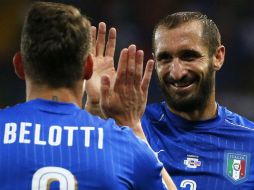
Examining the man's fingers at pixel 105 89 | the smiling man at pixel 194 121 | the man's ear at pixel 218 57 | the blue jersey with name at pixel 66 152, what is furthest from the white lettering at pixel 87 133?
the man's ear at pixel 218 57

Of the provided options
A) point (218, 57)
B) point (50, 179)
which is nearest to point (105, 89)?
point (50, 179)

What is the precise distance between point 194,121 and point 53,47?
6.10 ft

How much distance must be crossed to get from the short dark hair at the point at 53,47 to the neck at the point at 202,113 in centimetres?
172

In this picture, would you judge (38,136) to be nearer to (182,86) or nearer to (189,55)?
(182,86)

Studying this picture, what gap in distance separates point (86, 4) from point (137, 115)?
27.7 ft

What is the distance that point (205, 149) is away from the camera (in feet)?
15.4

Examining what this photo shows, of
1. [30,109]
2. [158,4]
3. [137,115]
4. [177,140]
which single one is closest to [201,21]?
[177,140]

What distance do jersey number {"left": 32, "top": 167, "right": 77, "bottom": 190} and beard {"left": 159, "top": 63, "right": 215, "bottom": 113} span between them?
5.87 ft

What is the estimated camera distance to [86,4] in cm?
1196

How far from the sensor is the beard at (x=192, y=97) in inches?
187

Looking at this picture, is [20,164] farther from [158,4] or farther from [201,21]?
[158,4]

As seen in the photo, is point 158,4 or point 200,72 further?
point 158,4

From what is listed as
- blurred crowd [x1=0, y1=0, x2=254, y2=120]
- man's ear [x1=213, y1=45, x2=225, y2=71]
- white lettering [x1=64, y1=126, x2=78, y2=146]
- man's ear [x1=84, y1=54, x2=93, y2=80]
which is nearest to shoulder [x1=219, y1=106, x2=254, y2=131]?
man's ear [x1=213, y1=45, x2=225, y2=71]

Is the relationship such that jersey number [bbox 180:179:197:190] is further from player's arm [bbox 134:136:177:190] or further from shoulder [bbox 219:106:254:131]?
player's arm [bbox 134:136:177:190]
